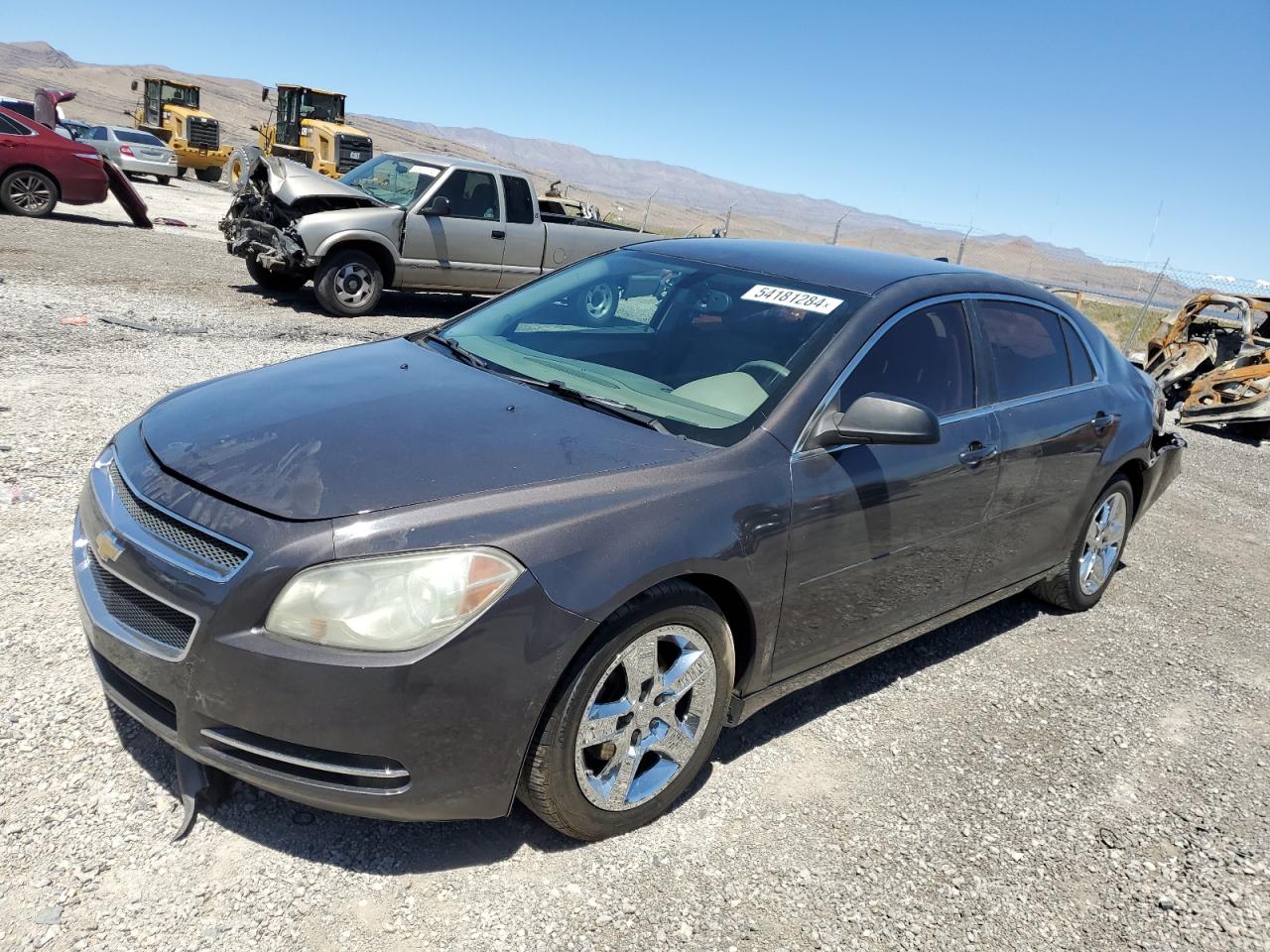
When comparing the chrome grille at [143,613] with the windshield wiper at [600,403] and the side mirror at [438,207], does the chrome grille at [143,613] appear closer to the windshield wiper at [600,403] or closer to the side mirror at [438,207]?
the windshield wiper at [600,403]

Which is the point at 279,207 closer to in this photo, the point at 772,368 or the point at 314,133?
the point at 772,368

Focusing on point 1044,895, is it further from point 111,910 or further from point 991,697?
point 111,910

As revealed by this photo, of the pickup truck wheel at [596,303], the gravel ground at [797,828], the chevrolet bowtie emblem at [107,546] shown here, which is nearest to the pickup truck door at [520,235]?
the gravel ground at [797,828]

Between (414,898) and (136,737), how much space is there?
1104 millimetres

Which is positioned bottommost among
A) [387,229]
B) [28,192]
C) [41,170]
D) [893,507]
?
[28,192]

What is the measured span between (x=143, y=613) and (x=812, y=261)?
9.13ft

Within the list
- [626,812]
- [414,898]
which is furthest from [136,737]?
[626,812]

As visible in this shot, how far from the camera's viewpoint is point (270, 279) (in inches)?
451

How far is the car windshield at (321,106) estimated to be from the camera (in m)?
29.4

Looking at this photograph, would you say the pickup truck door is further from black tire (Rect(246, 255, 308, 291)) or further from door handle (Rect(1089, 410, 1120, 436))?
door handle (Rect(1089, 410, 1120, 436))

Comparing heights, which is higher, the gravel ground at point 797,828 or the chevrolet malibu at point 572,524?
the chevrolet malibu at point 572,524

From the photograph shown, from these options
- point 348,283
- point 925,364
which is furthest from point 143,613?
point 348,283

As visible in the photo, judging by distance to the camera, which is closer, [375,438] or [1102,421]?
[375,438]

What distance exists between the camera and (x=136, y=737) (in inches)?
115
